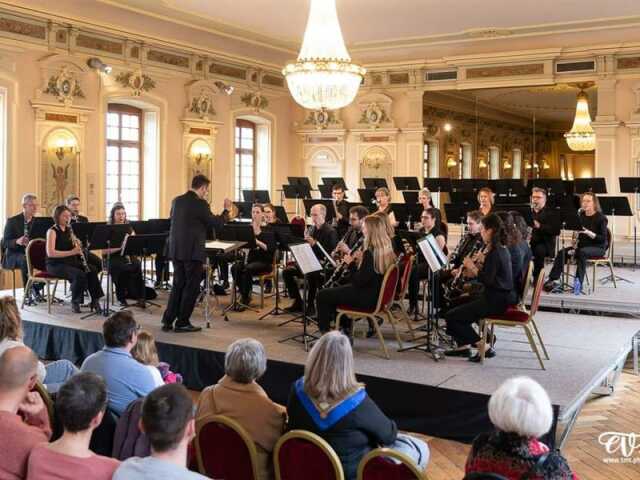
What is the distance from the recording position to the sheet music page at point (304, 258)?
239 inches

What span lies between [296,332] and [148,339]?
3.36m

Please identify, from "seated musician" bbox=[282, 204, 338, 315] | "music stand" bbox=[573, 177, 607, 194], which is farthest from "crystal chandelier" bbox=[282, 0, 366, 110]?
"music stand" bbox=[573, 177, 607, 194]

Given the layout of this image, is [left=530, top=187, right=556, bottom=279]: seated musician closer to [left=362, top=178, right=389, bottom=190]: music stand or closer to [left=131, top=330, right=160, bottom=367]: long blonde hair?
[left=362, top=178, right=389, bottom=190]: music stand

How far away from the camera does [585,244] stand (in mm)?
9023

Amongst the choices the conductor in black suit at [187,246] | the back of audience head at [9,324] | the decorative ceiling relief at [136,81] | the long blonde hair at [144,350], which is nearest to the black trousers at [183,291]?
the conductor in black suit at [187,246]

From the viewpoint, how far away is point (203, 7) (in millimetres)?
11312

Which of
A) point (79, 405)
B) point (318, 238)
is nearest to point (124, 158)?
point (318, 238)

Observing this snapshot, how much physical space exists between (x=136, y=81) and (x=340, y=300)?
7379 mm

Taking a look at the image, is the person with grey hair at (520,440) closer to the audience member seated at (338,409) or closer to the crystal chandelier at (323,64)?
the audience member seated at (338,409)

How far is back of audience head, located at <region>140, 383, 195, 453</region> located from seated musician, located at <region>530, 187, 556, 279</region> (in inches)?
279

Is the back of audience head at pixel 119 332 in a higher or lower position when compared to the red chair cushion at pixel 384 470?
higher

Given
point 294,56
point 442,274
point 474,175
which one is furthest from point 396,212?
point 474,175

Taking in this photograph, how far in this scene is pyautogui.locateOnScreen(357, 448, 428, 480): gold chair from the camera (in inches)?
102

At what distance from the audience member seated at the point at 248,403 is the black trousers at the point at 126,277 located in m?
5.31
